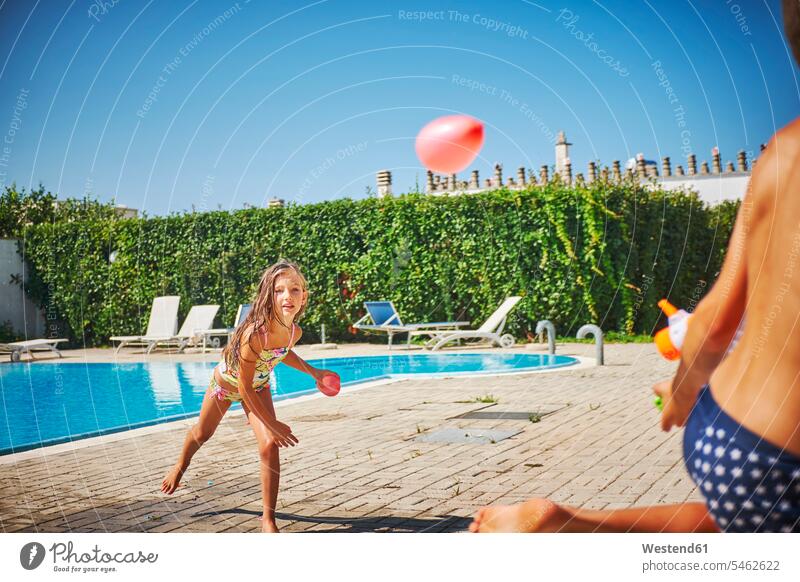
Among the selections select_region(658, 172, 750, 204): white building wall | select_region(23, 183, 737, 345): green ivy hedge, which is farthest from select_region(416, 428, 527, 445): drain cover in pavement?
select_region(658, 172, 750, 204): white building wall

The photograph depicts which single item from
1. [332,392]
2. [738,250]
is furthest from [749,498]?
[332,392]

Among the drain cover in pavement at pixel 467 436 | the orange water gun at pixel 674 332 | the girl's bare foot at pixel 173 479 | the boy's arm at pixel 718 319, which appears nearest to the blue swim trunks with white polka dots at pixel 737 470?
the boy's arm at pixel 718 319

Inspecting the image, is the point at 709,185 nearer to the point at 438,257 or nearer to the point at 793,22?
the point at 438,257

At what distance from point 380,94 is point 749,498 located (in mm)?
3583

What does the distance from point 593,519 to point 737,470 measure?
1.48 feet

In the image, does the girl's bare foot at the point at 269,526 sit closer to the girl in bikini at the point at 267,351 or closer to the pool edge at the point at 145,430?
the girl in bikini at the point at 267,351

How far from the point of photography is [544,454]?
495cm

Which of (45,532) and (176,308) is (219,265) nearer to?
(176,308)

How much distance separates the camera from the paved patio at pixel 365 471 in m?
3.78

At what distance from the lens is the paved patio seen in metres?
3.78

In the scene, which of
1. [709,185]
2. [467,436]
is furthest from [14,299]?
[709,185]

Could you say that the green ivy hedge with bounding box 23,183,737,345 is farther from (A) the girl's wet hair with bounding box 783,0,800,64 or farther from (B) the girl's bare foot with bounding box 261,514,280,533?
(A) the girl's wet hair with bounding box 783,0,800,64

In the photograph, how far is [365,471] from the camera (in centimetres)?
471

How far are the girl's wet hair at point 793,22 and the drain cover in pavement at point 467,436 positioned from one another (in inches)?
151
